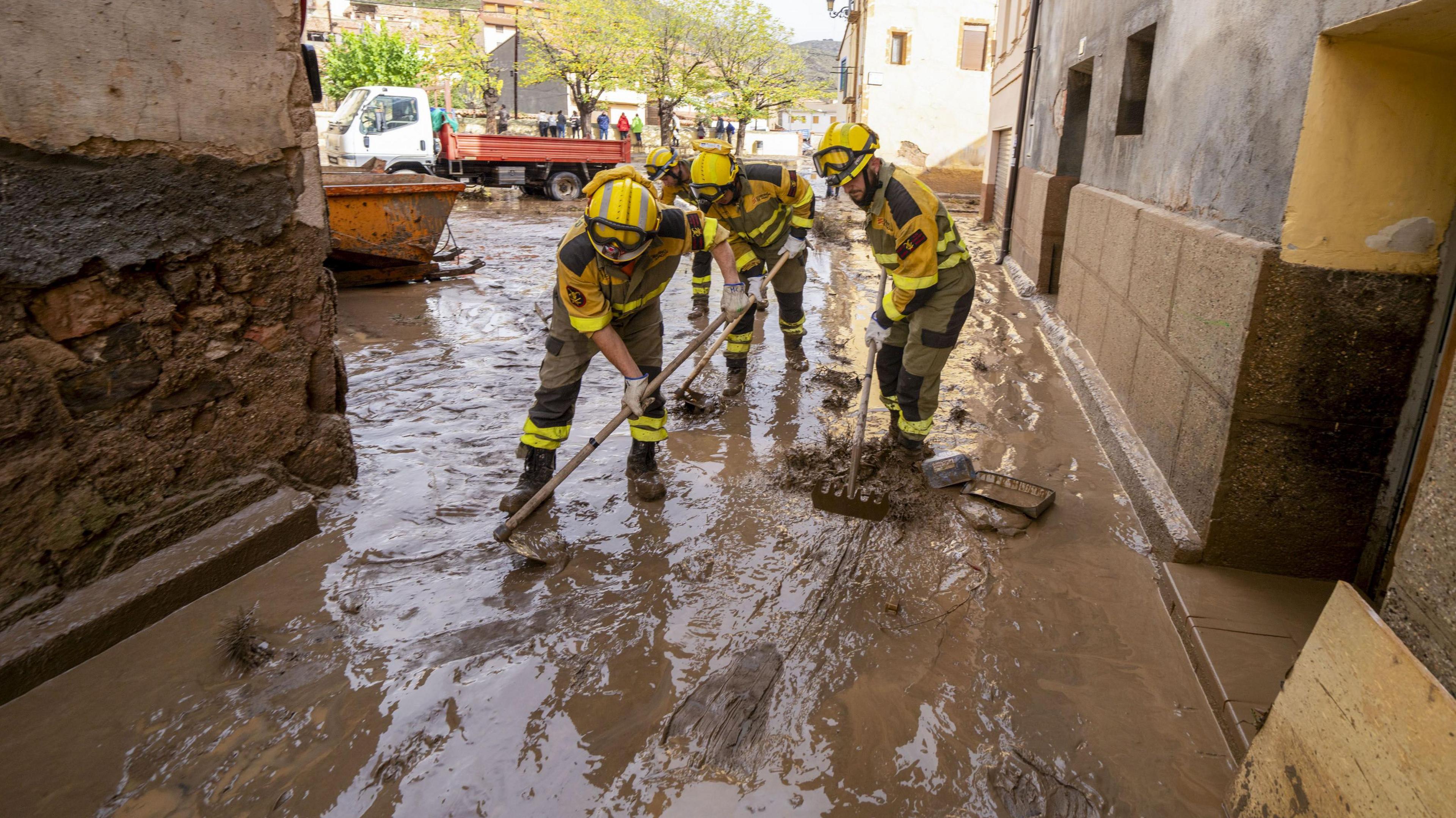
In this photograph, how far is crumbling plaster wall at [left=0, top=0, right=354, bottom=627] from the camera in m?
2.57

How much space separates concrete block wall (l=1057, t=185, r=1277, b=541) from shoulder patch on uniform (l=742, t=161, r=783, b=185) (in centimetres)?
218

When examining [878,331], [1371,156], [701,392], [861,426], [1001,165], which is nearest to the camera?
[1371,156]

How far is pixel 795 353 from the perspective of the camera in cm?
611

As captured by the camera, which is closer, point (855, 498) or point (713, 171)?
point (855, 498)

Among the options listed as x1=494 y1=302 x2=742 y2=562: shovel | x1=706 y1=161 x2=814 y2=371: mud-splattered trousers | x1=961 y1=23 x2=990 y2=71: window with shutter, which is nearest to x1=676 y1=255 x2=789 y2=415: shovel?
x1=706 y1=161 x2=814 y2=371: mud-splattered trousers

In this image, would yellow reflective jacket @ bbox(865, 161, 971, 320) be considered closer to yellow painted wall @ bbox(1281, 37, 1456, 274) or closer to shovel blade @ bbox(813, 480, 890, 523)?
shovel blade @ bbox(813, 480, 890, 523)

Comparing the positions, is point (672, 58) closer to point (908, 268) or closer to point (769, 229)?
point (769, 229)

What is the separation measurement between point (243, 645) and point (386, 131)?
14.5 metres

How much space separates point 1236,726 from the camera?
2312 mm

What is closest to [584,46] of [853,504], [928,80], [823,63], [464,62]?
[464,62]

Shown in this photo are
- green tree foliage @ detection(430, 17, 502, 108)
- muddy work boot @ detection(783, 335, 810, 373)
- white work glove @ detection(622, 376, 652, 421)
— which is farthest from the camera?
green tree foliage @ detection(430, 17, 502, 108)

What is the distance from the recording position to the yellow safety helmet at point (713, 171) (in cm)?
538

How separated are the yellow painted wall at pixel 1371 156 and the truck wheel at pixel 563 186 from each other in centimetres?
1552

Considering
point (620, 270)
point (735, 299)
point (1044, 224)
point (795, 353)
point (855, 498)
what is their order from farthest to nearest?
point (1044, 224) → point (795, 353) → point (735, 299) → point (855, 498) → point (620, 270)
